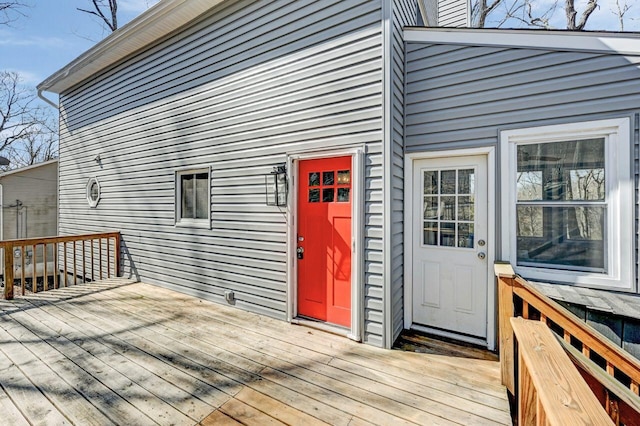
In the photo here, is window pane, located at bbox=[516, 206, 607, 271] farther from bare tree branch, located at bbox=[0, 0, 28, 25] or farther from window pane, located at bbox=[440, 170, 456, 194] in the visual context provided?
bare tree branch, located at bbox=[0, 0, 28, 25]

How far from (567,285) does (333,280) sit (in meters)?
2.17

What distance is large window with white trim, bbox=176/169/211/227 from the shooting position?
458 cm

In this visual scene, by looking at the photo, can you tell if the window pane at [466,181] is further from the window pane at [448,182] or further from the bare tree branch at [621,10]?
the bare tree branch at [621,10]

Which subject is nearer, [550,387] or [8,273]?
[550,387]

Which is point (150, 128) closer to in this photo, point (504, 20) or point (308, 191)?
point (308, 191)

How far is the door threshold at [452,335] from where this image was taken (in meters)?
3.01

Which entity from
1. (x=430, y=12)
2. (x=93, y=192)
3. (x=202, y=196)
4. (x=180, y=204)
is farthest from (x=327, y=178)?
(x=93, y=192)

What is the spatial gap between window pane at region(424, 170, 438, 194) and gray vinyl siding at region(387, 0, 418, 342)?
278 mm

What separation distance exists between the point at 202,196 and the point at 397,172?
307 cm

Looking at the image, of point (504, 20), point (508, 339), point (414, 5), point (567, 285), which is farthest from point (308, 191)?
point (504, 20)

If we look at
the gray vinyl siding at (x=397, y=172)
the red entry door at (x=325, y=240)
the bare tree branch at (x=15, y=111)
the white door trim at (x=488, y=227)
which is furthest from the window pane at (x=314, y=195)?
the bare tree branch at (x=15, y=111)

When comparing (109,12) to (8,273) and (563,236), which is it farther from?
(563,236)

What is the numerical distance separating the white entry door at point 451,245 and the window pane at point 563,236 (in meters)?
0.36

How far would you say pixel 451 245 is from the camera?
3.24 meters
